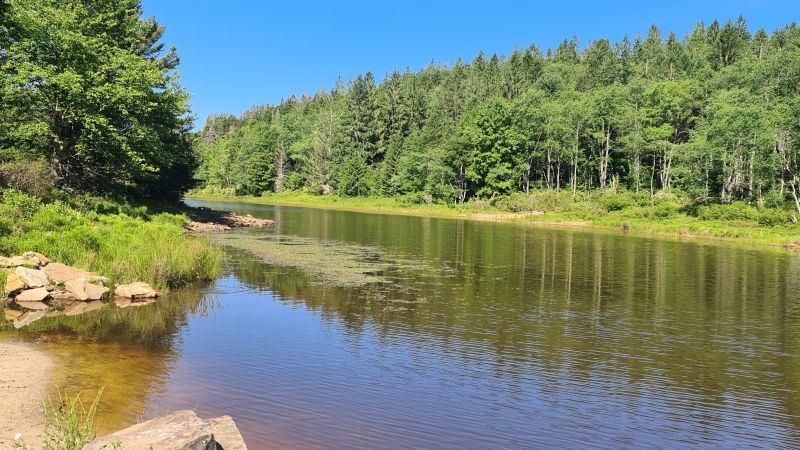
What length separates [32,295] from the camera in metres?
18.7

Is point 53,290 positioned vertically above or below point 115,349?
above

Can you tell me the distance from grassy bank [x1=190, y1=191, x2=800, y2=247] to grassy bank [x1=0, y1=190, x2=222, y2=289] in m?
54.8

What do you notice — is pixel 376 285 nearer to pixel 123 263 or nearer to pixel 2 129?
pixel 123 263

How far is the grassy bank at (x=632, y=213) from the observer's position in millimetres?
61172

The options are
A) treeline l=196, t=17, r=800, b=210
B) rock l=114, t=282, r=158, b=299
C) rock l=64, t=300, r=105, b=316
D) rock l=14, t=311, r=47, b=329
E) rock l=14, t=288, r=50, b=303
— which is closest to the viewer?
rock l=14, t=311, r=47, b=329

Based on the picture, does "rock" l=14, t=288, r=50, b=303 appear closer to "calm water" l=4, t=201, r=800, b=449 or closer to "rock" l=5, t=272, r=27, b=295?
"rock" l=5, t=272, r=27, b=295

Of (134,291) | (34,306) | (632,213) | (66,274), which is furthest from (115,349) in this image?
(632,213)

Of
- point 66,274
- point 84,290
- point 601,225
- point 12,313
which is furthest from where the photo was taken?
point 601,225

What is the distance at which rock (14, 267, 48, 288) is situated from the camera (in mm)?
19047

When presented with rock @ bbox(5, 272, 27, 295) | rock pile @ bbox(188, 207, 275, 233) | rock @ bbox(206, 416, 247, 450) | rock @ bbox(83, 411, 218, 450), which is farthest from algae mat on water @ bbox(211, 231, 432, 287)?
rock @ bbox(83, 411, 218, 450)

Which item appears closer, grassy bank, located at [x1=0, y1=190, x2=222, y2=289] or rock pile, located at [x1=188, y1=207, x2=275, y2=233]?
grassy bank, located at [x1=0, y1=190, x2=222, y2=289]

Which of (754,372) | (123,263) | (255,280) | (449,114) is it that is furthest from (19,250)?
(449,114)

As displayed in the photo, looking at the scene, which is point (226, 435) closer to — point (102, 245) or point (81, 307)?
point (81, 307)

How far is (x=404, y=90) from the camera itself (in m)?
147
